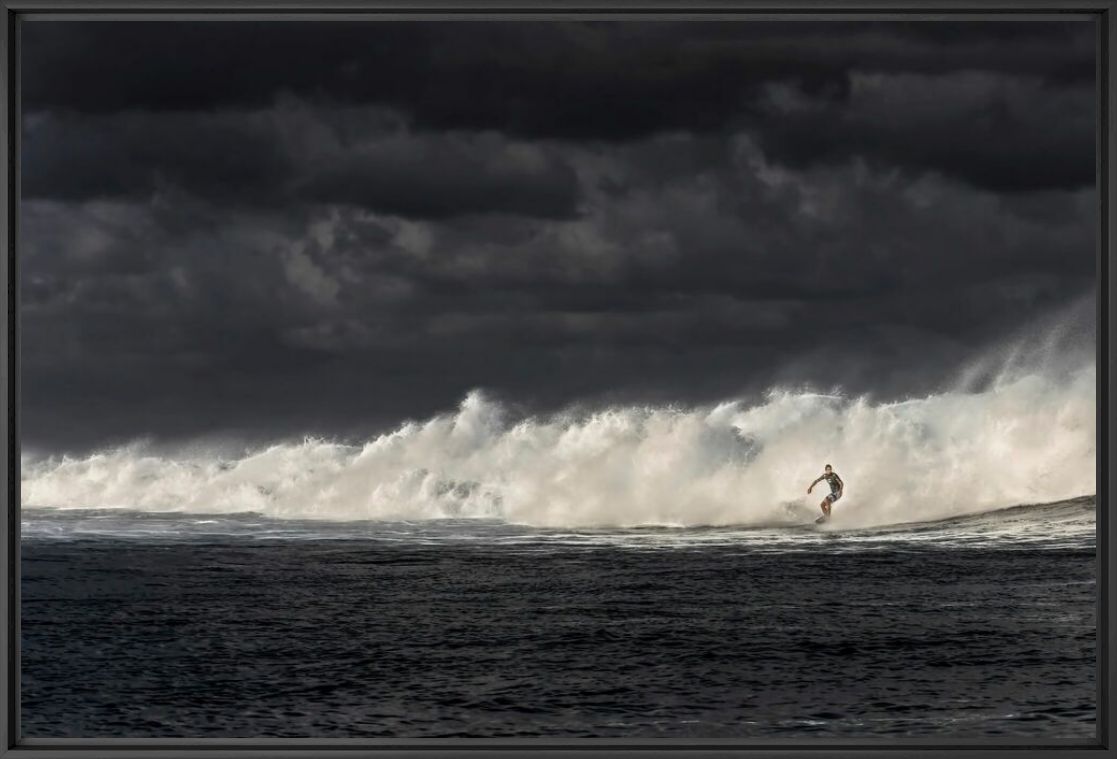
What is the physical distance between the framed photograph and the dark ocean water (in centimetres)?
9

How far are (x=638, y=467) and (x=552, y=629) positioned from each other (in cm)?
419

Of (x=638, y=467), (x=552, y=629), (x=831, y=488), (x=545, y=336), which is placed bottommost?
(x=552, y=629)

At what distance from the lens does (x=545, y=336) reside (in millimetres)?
16109

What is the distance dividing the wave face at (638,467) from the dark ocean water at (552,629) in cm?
33

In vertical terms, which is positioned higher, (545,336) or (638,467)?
(545,336)

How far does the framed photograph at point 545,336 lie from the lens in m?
12.8

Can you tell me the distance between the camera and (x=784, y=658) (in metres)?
9.96

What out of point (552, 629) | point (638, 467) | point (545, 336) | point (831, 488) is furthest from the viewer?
point (545, 336)

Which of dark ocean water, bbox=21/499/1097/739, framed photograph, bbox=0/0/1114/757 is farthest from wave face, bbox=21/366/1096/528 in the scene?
dark ocean water, bbox=21/499/1097/739

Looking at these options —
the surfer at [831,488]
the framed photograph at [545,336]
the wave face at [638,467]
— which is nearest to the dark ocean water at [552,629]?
the framed photograph at [545,336]

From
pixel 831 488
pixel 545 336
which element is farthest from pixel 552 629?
pixel 545 336

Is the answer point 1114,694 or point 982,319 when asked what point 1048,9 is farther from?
point 982,319

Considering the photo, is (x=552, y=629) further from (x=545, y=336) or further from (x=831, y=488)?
(x=545, y=336)

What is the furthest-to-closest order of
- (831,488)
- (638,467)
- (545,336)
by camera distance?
(545,336), (638,467), (831,488)
